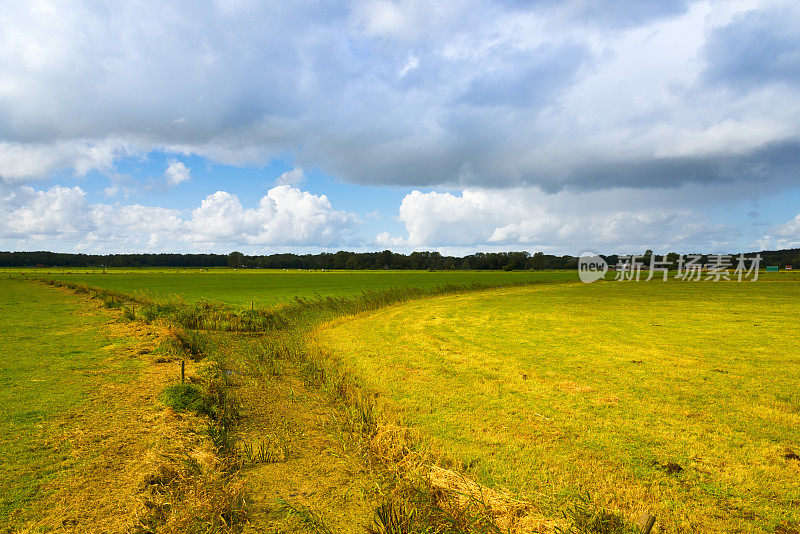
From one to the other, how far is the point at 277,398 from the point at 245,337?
30.5ft

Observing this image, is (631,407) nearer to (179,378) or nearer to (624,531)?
(624,531)

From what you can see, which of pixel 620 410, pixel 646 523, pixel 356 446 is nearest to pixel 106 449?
pixel 356 446

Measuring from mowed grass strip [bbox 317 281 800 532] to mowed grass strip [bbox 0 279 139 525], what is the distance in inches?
221

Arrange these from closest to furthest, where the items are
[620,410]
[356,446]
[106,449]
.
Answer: [106,449]
[356,446]
[620,410]

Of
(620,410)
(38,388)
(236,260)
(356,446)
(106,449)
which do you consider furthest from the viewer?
(236,260)

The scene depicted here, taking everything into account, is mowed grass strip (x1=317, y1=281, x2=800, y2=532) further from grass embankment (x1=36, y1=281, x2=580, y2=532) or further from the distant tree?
the distant tree

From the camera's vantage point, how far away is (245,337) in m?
17.7

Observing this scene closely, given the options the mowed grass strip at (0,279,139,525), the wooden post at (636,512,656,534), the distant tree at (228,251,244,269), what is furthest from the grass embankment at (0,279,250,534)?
the distant tree at (228,251,244,269)

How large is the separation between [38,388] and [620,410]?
40.6 ft

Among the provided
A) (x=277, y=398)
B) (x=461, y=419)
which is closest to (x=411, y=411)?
(x=461, y=419)

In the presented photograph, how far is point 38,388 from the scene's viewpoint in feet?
27.8

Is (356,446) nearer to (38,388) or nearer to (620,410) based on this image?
(620,410)

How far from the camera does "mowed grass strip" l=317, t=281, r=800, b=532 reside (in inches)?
192

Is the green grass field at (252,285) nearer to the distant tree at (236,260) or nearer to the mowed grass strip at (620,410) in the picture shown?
the mowed grass strip at (620,410)
